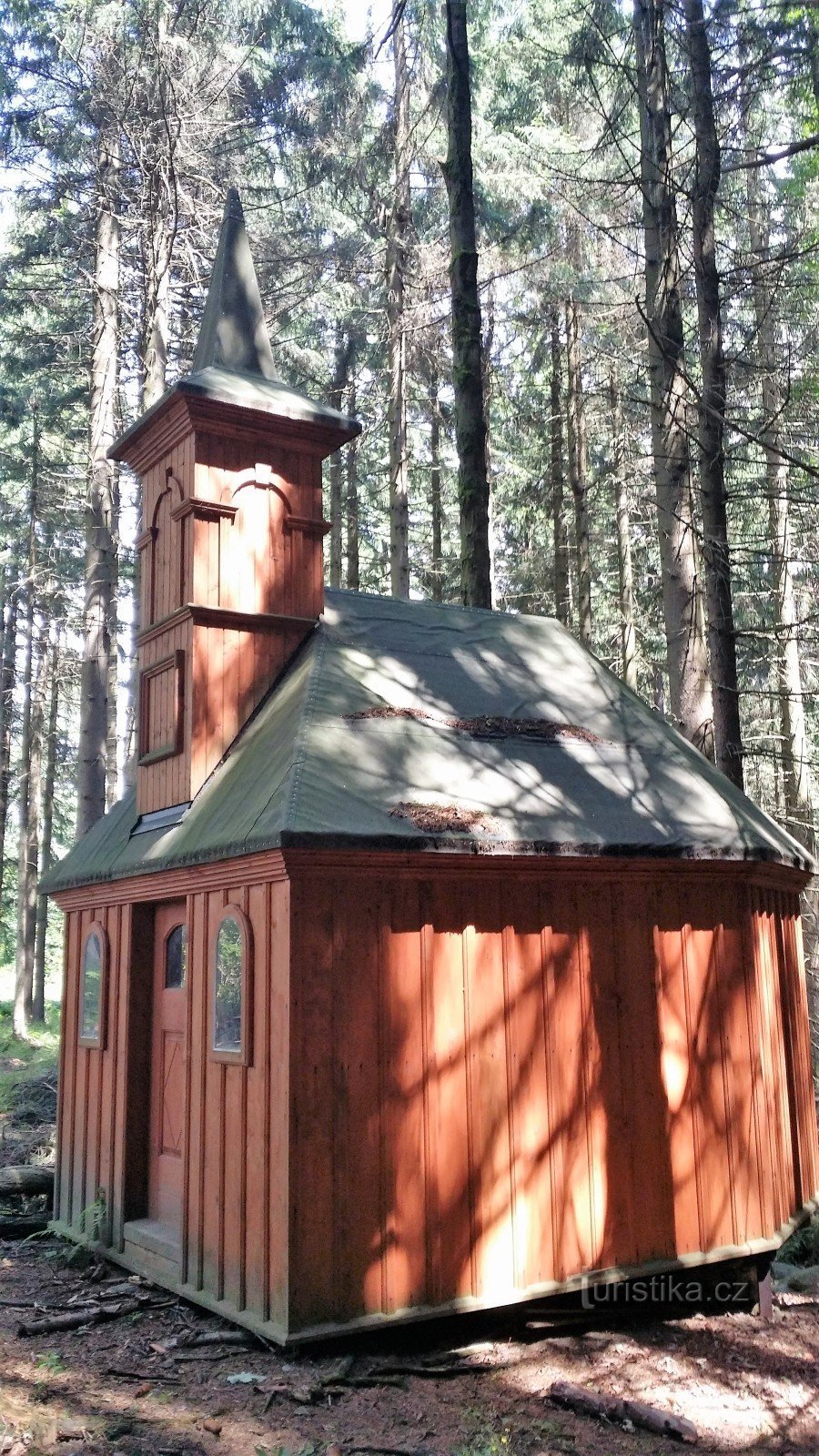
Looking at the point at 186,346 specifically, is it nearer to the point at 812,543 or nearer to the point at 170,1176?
the point at 812,543

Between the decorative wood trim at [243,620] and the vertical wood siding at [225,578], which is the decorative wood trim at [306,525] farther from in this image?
the decorative wood trim at [243,620]

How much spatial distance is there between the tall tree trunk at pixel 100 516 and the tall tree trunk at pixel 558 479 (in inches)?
299

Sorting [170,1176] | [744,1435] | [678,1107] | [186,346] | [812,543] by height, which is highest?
[186,346]

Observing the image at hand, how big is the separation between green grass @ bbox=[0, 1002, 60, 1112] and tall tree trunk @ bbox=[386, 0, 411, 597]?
9882mm

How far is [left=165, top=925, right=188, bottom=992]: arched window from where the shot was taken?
959 cm

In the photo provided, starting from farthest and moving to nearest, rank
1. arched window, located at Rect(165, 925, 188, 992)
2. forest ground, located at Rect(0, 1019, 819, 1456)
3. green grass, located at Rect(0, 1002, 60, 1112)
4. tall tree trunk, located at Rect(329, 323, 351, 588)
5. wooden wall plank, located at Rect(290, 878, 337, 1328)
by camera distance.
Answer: tall tree trunk, located at Rect(329, 323, 351, 588) < green grass, located at Rect(0, 1002, 60, 1112) < arched window, located at Rect(165, 925, 188, 992) < wooden wall plank, located at Rect(290, 878, 337, 1328) < forest ground, located at Rect(0, 1019, 819, 1456)

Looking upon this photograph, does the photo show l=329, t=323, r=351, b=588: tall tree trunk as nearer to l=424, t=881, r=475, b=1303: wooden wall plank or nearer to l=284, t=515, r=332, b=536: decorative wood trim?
l=284, t=515, r=332, b=536: decorative wood trim

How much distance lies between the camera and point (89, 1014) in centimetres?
1097

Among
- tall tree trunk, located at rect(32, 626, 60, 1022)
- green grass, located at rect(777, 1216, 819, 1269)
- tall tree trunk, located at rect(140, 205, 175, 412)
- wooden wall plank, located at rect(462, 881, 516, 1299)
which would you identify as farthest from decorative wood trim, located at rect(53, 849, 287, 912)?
tall tree trunk, located at rect(32, 626, 60, 1022)

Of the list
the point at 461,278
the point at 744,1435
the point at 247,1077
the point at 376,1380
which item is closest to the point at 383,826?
the point at 247,1077

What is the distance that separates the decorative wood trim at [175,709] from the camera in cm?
982

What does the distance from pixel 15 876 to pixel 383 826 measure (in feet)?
108

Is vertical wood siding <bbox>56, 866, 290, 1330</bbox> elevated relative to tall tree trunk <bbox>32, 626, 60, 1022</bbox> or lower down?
lower down

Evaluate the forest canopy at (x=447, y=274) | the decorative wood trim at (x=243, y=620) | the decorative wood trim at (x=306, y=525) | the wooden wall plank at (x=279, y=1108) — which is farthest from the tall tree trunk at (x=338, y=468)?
the wooden wall plank at (x=279, y=1108)
